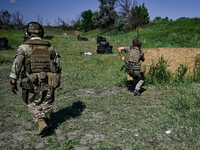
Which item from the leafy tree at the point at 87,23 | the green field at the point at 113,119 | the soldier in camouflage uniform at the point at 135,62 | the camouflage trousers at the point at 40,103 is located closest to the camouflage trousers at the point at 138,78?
the soldier in camouflage uniform at the point at 135,62

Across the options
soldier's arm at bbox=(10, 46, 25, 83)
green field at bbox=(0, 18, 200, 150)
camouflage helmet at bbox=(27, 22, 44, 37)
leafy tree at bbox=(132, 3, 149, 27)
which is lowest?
green field at bbox=(0, 18, 200, 150)

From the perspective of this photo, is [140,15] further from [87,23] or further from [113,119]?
[113,119]

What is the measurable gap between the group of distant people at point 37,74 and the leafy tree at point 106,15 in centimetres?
3385

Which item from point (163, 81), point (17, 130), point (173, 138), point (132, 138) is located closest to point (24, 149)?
point (17, 130)

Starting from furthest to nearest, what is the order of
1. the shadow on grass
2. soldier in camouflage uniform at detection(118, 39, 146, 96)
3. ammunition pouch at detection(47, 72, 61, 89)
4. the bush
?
the bush < soldier in camouflage uniform at detection(118, 39, 146, 96) < the shadow on grass < ammunition pouch at detection(47, 72, 61, 89)

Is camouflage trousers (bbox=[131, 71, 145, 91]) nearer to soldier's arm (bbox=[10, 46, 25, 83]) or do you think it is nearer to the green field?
the green field

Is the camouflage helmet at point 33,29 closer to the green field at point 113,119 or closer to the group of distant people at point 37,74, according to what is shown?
the group of distant people at point 37,74

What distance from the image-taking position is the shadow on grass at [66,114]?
353 centimetres

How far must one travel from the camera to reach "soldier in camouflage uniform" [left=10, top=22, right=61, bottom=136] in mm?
2896

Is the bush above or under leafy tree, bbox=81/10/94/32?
under

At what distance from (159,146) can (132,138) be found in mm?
448

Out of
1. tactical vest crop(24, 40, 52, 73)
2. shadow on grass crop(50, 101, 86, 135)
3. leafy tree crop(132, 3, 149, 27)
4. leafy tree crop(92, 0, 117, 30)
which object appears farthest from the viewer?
leafy tree crop(92, 0, 117, 30)

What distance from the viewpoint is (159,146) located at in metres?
2.67

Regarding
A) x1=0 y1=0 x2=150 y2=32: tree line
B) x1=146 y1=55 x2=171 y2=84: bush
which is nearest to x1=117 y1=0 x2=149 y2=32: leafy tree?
x1=0 y1=0 x2=150 y2=32: tree line
